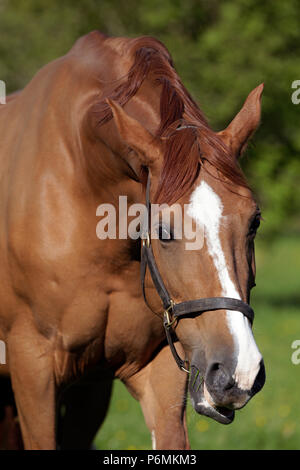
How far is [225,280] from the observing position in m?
2.75

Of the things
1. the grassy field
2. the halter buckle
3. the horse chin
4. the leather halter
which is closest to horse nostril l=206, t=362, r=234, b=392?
the horse chin

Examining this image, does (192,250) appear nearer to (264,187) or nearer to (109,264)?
(109,264)

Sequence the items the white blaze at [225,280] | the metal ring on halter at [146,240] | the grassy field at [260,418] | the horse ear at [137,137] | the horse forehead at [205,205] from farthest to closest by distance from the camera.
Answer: the grassy field at [260,418] → the metal ring on halter at [146,240] → the horse ear at [137,137] → the horse forehead at [205,205] → the white blaze at [225,280]

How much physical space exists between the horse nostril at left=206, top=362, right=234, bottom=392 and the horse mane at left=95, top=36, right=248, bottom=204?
631mm

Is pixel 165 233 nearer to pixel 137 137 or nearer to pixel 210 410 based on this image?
pixel 137 137

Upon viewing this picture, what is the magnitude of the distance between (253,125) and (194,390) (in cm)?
110

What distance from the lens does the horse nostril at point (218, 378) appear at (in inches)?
105

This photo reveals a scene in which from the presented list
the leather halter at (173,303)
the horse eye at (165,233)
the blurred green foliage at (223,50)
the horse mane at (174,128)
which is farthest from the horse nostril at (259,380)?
the blurred green foliage at (223,50)

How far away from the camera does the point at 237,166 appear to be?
296cm

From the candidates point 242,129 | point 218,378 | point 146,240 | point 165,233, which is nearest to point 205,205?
point 165,233

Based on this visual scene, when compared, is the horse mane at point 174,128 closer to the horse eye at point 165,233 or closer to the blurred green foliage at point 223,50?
the horse eye at point 165,233

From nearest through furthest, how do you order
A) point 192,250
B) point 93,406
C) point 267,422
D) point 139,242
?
1. point 192,250
2. point 139,242
3. point 93,406
4. point 267,422

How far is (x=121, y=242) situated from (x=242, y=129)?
29.3 inches
